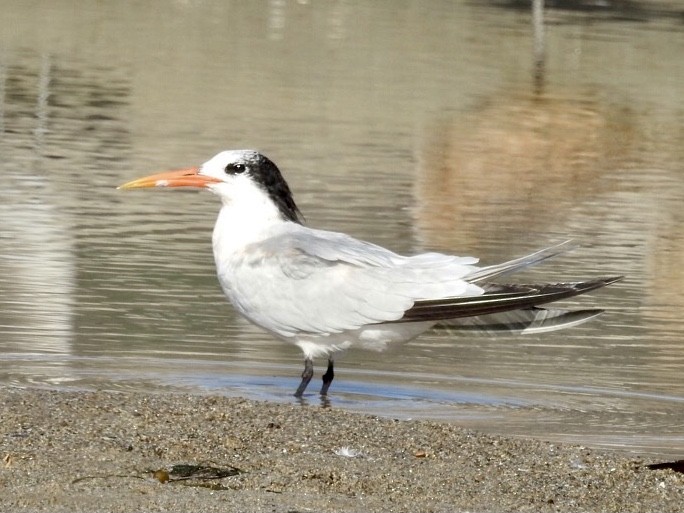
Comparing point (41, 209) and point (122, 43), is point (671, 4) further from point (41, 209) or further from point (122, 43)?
point (41, 209)

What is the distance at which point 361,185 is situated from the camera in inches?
577

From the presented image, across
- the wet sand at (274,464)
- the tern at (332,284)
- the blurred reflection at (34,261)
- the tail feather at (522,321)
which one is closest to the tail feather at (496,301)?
the tern at (332,284)

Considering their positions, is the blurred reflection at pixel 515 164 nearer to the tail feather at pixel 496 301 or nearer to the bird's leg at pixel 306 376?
the bird's leg at pixel 306 376

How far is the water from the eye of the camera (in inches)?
342

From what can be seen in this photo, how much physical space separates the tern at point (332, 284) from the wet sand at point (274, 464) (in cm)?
90

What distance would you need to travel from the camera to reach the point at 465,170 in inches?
646

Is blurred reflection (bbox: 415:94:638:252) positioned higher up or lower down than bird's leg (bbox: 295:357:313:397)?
lower down

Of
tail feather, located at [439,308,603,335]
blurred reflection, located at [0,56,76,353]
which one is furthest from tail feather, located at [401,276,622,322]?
blurred reflection, located at [0,56,76,353]

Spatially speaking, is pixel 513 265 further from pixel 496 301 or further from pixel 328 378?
pixel 328 378

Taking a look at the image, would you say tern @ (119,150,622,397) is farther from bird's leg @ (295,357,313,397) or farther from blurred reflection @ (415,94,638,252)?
blurred reflection @ (415,94,638,252)

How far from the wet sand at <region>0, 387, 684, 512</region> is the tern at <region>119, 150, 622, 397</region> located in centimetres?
90

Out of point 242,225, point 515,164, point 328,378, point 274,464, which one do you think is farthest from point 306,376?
point 515,164

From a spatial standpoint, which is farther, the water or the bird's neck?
the water

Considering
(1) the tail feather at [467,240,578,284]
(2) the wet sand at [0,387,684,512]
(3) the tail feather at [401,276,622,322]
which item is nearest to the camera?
(2) the wet sand at [0,387,684,512]
